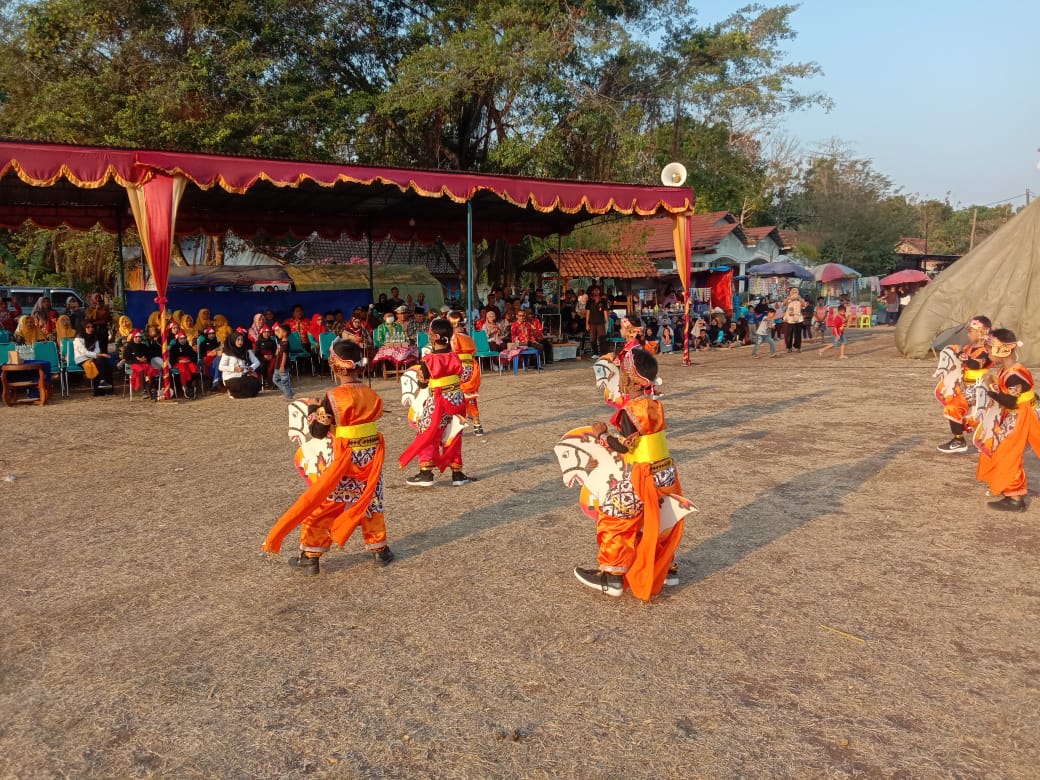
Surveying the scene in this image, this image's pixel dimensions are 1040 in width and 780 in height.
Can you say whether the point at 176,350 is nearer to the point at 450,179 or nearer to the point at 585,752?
the point at 450,179

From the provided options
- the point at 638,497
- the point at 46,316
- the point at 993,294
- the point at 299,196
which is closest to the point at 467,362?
the point at 638,497

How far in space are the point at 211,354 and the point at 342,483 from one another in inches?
365

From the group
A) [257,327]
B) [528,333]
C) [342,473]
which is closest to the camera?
[342,473]

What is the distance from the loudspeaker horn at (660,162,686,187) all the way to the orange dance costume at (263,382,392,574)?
1137cm

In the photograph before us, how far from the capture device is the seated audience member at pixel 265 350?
12742mm

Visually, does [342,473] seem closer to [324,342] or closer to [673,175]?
[324,342]

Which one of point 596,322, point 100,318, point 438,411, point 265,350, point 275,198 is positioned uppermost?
point 275,198

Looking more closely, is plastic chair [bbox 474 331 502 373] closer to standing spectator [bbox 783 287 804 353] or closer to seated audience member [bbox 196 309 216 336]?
seated audience member [bbox 196 309 216 336]

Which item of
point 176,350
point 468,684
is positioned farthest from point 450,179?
point 468,684

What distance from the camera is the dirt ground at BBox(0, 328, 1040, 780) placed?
2.98 meters

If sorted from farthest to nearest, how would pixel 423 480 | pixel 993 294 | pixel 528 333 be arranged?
pixel 993 294 < pixel 528 333 < pixel 423 480

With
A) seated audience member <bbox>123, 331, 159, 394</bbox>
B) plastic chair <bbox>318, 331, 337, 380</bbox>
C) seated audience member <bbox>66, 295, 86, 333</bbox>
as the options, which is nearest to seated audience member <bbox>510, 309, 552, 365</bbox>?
plastic chair <bbox>318, 331, 337, 380</bbox>

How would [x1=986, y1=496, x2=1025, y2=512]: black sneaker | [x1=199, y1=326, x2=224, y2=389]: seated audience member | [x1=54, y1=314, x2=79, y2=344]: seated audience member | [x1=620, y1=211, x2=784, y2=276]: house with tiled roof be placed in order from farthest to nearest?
[x1=620, y1=211, x2=784, y2=276]: house with tiled roof → [x1=199, y1=326, x2=224, y2=389]: seated audience member → [x1=54, y1=314, x2=79, y2=344]: seated audience member → [x1=986, y1=496, x2=1025, y2=512]: black sneaker

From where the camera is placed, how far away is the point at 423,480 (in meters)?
6.82
